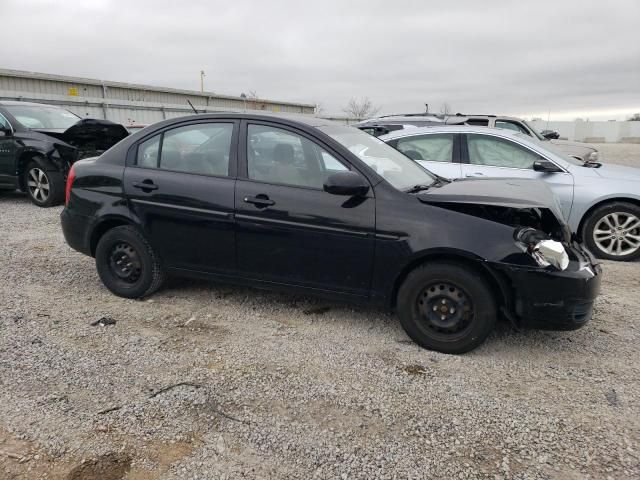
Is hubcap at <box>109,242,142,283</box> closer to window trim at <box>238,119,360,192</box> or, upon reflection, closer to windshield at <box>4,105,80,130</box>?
window trim at <box>238,119,360,192</box>

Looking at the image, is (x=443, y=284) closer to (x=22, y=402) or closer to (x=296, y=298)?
(x=296, y=298)

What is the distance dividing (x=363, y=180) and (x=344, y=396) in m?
1.47

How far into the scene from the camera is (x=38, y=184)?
26.4 feet

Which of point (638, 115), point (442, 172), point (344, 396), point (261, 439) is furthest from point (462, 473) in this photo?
point (638, 115)

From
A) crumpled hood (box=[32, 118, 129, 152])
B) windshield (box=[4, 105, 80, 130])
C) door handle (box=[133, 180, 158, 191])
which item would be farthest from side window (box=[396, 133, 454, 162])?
windshield (box=[4, 105, 80, 130])

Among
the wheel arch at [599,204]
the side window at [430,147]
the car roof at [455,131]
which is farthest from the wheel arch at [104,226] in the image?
the wheel arch at [599,204]

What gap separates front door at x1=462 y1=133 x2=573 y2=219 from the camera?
5.77m

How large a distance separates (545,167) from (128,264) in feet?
15.7

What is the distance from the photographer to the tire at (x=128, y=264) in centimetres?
419

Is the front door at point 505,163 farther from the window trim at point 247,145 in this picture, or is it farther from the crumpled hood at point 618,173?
the window trim at point 247,145

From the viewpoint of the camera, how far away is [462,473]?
2299 mm

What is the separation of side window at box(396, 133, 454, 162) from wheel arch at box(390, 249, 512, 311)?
331 centimetres

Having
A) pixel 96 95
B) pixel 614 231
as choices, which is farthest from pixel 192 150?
pixel 96 95

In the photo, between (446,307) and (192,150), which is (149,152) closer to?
(192,150)
